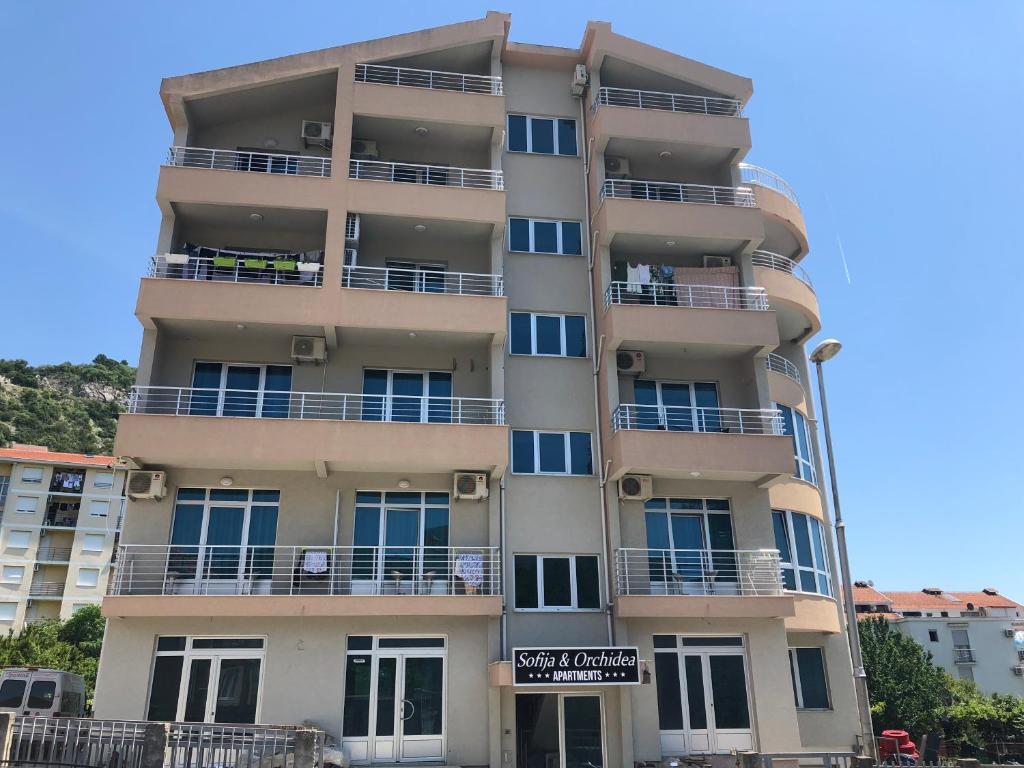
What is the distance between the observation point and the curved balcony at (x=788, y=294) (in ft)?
74.7

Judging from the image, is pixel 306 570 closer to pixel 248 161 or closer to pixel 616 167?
pixel 248 161

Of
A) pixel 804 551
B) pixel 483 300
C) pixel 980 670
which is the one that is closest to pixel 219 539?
pixel 483 300

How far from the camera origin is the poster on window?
54.4 feet

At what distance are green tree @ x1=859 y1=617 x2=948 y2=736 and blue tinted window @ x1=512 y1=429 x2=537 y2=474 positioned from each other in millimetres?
26881

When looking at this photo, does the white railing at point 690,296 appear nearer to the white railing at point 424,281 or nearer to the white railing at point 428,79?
the white railing at point 424,281

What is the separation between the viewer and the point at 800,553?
21375 millimetres

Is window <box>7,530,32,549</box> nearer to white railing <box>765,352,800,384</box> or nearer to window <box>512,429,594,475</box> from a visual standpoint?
window <box>512,429,594,475</box>

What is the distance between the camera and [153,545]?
17.8 m

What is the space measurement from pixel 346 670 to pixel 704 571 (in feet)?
28.0

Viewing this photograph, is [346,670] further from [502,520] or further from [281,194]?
[281,194]

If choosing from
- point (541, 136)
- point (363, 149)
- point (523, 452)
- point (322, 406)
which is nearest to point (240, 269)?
point (322, 406)

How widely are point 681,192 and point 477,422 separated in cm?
879

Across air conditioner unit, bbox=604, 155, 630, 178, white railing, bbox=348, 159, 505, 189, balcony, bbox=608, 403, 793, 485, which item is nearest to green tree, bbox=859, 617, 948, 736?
balcony, bbox=608, 403, 793, 485

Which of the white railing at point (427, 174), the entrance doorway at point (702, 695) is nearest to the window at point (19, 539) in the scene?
the white railing at point (427, 174)
